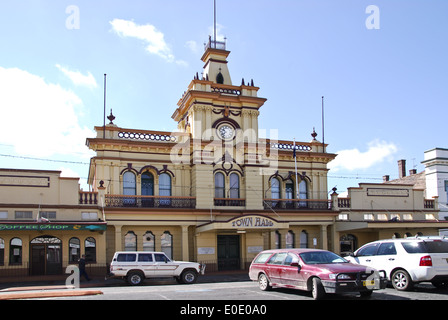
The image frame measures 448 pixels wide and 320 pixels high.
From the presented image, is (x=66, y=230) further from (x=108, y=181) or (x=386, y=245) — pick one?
(x=386, y=245)

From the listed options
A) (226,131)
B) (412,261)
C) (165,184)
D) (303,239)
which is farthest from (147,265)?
(303,239)

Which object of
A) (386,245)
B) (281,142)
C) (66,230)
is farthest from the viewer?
(281,142)

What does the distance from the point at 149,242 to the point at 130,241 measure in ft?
3.87

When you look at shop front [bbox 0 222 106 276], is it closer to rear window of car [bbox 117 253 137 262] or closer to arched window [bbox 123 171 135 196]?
arched window [bbox 123 171 135 196]

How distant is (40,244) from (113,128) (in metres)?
8.16

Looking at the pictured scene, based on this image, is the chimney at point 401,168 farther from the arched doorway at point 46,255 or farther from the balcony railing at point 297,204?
the arched doorway at point 46,255

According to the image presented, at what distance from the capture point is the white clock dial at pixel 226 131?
3490 centimetres

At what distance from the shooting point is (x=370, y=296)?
604 inches

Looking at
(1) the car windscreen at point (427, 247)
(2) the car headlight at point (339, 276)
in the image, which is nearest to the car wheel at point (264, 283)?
(2) the car headlight at point (339, 276)

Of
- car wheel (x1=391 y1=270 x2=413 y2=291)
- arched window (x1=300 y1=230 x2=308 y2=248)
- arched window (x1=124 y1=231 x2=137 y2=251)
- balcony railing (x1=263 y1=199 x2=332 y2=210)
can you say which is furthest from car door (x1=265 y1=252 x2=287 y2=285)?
arched window (x1=300 y1=230 x2=308 y2=248)

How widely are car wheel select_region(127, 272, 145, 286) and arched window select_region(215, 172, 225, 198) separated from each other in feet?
36.7

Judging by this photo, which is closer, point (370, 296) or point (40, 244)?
point (370, 296)

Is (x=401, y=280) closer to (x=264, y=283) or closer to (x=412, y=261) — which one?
(x=412, y=261)
